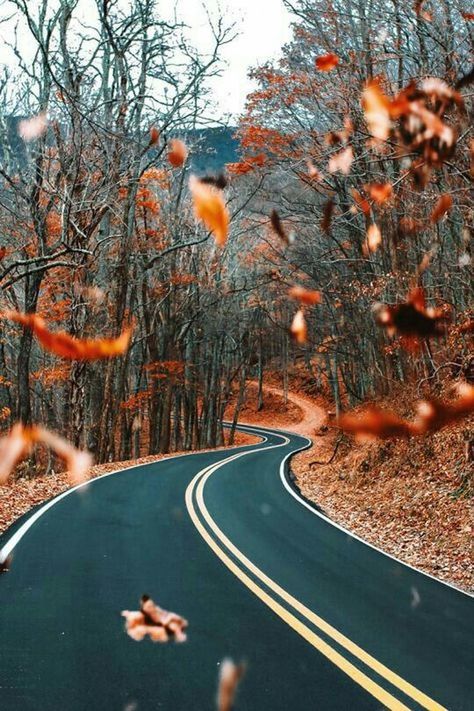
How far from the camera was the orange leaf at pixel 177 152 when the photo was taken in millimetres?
20047

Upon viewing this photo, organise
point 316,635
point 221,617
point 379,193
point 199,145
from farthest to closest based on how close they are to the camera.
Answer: point 199,145 → point 379,193 → point 221,617 → point 316,635

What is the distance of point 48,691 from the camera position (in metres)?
4.04

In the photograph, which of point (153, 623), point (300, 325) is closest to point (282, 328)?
point (300, 325)

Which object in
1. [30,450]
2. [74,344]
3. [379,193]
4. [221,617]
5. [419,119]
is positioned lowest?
[30,450]

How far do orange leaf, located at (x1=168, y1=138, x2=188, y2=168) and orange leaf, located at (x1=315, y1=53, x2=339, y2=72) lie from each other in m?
7.74

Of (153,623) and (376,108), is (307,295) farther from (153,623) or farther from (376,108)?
(153,623)

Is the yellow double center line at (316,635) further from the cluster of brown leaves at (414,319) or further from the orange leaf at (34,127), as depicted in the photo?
the orange leaf at (34,127)

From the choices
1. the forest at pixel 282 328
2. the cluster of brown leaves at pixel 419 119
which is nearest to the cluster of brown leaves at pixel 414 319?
Result: the forest at pixel 282 328

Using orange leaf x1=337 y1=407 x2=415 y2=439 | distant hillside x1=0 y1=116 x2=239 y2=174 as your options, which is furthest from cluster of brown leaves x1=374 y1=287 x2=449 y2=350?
distant hillside x1=0 y1=116 x2=239 y2=174

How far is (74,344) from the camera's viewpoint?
1597cm

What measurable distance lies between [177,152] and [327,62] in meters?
8.76

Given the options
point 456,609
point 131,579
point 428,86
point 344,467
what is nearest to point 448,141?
point 428,86

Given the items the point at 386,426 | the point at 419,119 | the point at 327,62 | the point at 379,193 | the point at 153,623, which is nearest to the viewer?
the point at 153,623

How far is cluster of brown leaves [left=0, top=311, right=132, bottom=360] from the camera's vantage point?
16.3m
